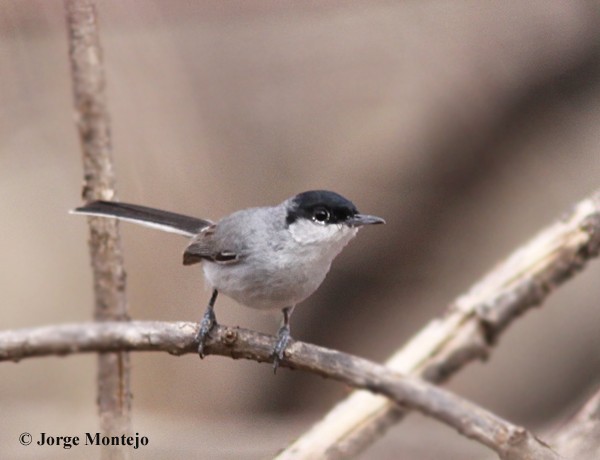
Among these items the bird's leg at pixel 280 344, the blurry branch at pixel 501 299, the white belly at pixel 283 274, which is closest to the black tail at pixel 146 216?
the white belly at pixel 283 274

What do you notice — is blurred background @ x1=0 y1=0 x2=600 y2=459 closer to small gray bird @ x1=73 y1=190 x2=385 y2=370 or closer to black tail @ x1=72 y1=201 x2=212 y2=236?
black tail @ x1=72 y1=201 x2=212 y2=236

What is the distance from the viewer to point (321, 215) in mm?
3176

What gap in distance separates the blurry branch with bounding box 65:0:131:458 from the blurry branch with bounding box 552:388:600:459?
5.63 ft

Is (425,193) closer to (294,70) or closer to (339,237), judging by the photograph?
(294,70)

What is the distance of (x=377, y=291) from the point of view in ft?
19.5

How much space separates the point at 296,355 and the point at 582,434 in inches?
52.6

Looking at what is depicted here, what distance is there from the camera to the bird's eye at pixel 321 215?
316 cm

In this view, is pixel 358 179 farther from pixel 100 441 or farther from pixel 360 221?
pixel 100 441

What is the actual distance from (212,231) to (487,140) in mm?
2689

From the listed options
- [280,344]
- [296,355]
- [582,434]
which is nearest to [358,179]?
[582,434]

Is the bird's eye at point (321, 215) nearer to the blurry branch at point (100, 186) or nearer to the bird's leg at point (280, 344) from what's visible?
the bird's leg at point (280, 344)

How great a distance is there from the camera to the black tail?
3.08 m

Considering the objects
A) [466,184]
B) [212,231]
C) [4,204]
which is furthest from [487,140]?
[4,204]

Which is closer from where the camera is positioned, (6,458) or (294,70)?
(6,458)
